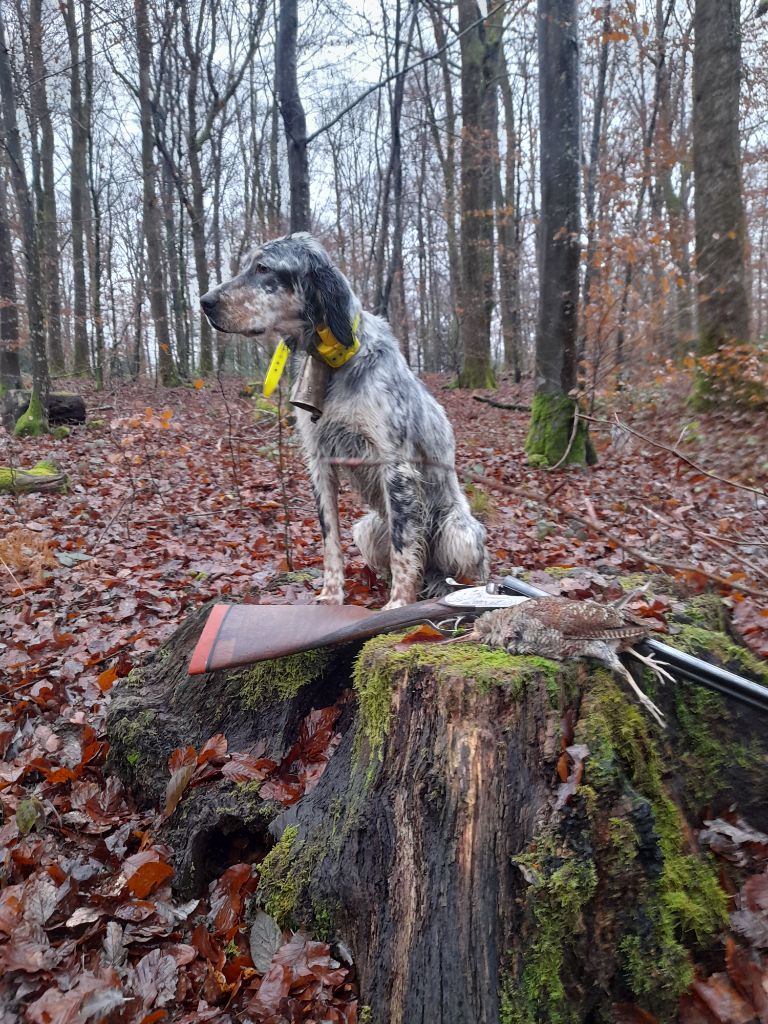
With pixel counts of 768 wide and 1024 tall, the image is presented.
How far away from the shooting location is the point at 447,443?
4328 millimetres

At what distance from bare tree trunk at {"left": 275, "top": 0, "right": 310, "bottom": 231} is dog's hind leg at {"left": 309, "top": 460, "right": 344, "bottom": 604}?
624 centimetres

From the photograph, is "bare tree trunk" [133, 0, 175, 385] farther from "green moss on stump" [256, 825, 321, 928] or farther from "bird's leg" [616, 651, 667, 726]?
"bird's leg" [616, 651, 667, 726]

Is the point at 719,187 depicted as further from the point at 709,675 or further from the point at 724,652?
the point at 709,675

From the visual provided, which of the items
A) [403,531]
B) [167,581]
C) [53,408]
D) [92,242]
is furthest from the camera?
[92,242]

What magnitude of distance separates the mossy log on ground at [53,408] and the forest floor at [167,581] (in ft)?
3.25

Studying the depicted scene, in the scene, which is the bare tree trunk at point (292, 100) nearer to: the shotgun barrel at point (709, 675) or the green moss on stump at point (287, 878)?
the shotgun barrel at point (709, 675)

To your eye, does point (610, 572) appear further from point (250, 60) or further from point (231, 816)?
point (250, 60)

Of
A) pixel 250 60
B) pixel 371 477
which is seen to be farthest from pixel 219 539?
pixel 250 60

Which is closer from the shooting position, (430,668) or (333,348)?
(430,668)

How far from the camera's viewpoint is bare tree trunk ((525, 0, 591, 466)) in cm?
815

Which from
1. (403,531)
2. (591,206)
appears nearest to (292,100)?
(403,531)

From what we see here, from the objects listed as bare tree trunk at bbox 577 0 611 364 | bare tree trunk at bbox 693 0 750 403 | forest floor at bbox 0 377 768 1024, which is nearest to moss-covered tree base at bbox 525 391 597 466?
forest floor at bbox 0 377 768 1024

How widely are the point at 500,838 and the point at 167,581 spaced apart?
12.9 ft

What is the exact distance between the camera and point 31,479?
26.1ft
